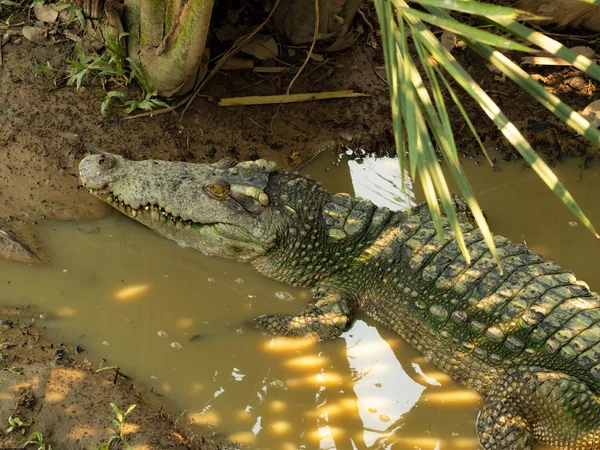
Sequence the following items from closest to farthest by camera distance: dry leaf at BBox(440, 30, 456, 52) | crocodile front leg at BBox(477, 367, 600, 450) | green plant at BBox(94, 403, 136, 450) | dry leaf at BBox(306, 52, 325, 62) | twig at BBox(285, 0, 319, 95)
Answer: green plant at BBox(94, 403, 136, 450) < crocodile front leg at BBox(477, 367, 600, 450) < twig at BBox(285, 0, 319, 95) < dry leaf at BBox(306, 52, 325, 62) < dry leaf at BBox(440, 30, 456, 52)

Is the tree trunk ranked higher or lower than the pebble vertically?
higher

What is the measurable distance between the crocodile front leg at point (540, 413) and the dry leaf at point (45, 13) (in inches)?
160

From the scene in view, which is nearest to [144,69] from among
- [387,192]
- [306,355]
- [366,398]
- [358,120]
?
[358,120]

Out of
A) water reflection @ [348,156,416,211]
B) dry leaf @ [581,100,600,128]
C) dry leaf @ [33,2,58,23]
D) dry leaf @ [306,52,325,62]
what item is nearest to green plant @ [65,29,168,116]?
dry leaf @ [33,2,58,23]

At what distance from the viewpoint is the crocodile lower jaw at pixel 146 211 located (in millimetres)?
4137

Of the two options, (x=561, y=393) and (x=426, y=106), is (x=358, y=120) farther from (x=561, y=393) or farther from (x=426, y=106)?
(x=426, y=106)

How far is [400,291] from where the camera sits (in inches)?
152

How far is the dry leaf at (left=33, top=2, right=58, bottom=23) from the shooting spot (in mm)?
4824

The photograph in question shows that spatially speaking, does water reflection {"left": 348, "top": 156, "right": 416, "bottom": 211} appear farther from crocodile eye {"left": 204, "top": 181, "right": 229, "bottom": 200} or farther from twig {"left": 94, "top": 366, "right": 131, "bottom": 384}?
twig {"left": 94, "top": 366, "right": 131, "bottom": 384}

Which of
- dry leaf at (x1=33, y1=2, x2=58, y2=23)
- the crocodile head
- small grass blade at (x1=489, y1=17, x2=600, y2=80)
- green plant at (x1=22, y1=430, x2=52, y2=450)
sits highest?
small grass blade at (x1=489, y1=17, x2=600, y2=80)

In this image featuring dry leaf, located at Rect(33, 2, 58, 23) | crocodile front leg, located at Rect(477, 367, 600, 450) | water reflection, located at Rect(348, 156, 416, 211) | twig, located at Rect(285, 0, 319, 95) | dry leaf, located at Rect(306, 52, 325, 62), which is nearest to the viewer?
crocodile front leg, located at Rect(477, 367, 600, 450)

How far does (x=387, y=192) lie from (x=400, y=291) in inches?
42.3

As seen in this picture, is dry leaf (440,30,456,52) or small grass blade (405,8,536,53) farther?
dry leaf (440,30,456,52)

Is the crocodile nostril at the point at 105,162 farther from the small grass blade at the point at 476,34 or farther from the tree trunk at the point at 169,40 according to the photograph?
the small grass blade at the point at 476,34
